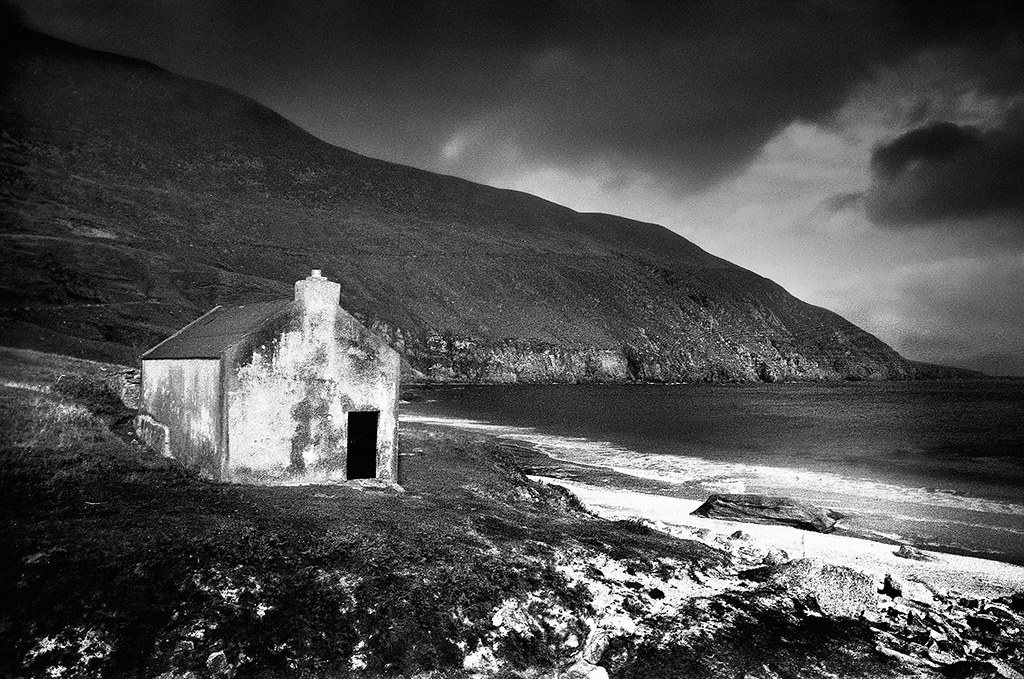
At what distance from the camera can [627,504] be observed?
89.4 feet

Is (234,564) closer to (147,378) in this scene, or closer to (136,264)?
(147,378)

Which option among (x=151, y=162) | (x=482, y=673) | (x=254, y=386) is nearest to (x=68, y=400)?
(x=254, y=386)

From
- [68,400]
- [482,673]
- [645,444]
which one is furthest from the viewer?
[645,444]

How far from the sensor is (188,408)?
66.8 ft

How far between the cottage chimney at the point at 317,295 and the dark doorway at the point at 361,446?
421cm

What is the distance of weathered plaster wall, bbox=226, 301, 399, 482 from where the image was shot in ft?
60.1

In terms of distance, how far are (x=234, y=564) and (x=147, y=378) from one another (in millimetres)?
13705

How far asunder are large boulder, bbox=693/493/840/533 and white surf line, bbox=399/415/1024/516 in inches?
279

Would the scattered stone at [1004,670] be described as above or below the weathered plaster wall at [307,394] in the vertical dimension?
below

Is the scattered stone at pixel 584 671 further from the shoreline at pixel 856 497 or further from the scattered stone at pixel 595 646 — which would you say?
the shoreline at pixel 856 497

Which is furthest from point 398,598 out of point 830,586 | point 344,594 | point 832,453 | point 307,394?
point 832,453

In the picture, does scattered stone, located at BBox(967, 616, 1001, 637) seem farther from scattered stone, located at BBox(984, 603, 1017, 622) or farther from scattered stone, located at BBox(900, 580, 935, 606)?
scattered stone, located at BBox(900, 580, 935, 606)

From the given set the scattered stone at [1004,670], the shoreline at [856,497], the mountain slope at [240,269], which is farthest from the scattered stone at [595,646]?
the mountain slope at [240,269]

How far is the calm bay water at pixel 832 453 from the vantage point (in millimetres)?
27500
